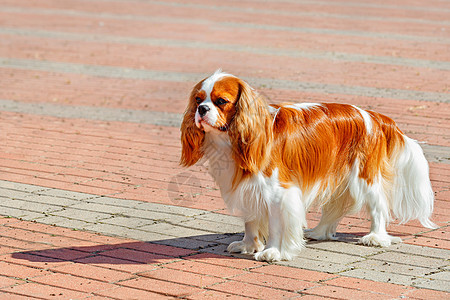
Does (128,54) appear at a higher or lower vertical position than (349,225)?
higher

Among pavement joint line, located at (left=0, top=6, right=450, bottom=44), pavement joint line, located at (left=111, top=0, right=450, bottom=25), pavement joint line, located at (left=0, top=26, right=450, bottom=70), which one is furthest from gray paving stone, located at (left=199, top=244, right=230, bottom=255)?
pavement joint line, located at (left=111, top=0, right=450, bottom=25)

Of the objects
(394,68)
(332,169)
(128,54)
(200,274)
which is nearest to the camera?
(200,274)

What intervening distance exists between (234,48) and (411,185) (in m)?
8.97

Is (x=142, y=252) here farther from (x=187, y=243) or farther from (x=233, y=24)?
(x=233, y=24)

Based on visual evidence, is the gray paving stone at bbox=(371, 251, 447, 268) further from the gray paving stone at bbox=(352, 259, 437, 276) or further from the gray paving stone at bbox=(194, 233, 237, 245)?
the gray paving stone at bbox=(194, 233, 237, 245)

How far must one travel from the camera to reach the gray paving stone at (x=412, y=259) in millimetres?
5105

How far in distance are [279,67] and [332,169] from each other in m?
7.33

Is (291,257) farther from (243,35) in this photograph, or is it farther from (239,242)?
(243,35)

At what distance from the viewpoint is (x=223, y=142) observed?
5.04 metres

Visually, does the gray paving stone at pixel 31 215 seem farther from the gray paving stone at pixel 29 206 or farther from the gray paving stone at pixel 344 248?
the gray paving stone at pixel 344 248

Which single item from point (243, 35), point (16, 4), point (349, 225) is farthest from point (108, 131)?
point (16, 4)

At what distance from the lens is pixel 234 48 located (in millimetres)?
14234

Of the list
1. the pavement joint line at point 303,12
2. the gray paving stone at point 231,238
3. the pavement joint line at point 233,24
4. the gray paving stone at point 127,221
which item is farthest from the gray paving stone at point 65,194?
the pavement joint line at point 303,12

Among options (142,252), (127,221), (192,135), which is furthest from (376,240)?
(127,221)
